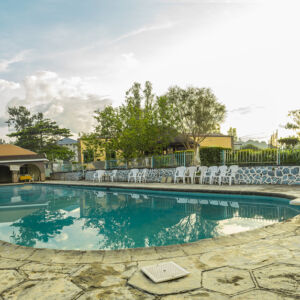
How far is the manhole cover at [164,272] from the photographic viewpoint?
2266mm

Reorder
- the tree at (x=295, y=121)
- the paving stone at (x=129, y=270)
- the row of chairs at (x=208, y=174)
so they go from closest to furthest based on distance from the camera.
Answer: the paving stone at (x=129, y=270)
the row of chairs at (x=208, y=174)
the tree at (x=295, y=121)

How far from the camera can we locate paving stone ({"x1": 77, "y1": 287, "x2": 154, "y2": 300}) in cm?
197

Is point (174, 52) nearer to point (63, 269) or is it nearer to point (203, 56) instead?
point (203, 56)

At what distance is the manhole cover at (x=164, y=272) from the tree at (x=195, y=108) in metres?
18.0

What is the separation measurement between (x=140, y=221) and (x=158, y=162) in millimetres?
9233

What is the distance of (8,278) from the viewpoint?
2461 millimetres

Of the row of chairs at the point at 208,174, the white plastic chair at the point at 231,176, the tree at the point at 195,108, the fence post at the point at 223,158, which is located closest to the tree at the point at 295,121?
the tree at the point at 195,108

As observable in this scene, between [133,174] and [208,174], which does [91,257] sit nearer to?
[208,174]

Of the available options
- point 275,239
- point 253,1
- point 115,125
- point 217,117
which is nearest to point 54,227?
point 275,239

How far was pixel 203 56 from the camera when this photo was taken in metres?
11.7

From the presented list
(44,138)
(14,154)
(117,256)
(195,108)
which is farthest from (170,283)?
(44,138)

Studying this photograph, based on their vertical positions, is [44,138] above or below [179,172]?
above

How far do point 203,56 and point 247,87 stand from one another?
560cm

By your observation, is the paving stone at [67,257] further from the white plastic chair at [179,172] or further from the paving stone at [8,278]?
the white plastic chair at [179,172]
